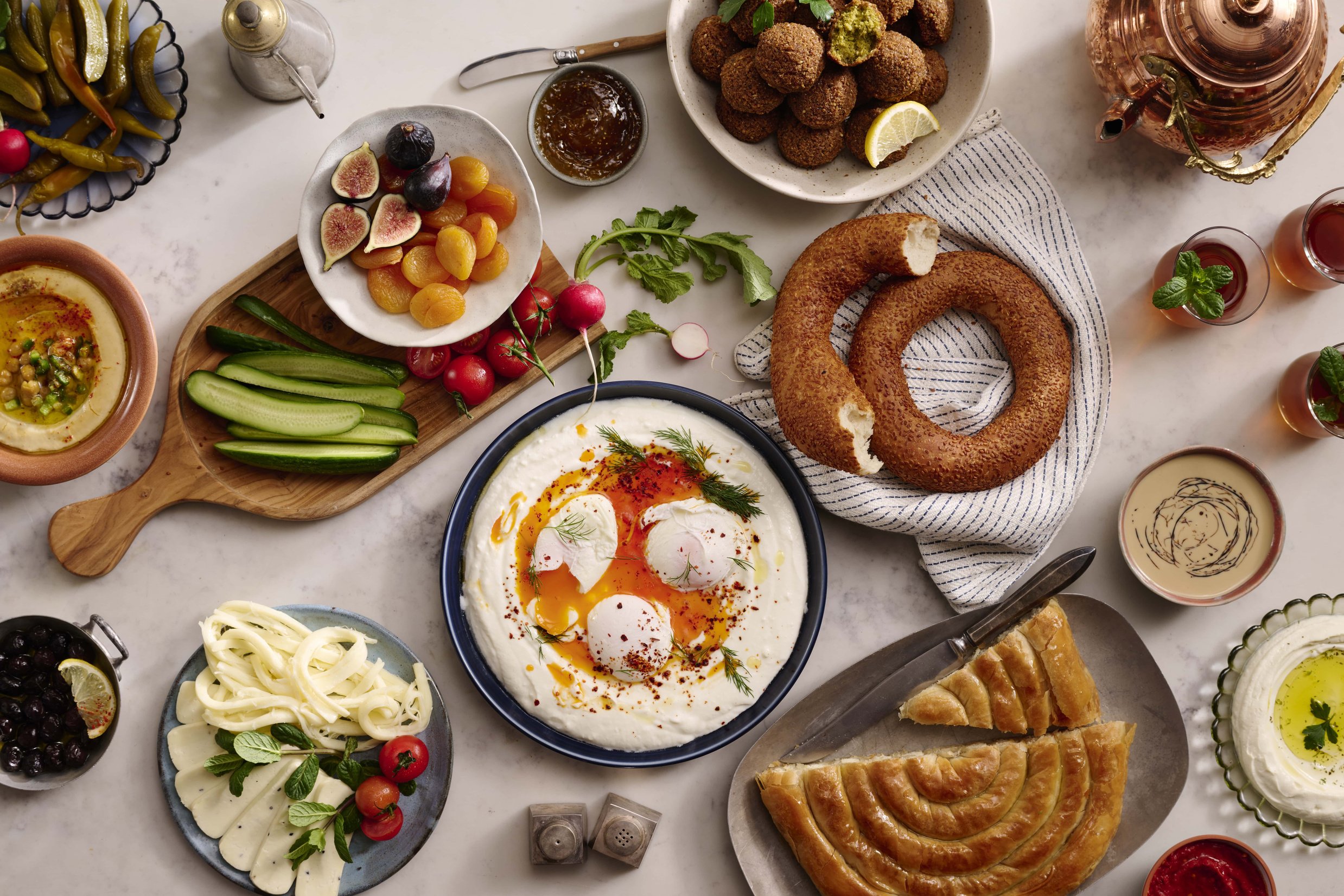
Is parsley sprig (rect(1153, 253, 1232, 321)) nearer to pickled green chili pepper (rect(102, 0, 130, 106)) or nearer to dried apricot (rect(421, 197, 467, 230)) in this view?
dried apricot (rect(421, 197, 467, 230))

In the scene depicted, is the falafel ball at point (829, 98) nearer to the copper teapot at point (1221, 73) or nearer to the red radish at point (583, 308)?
the copper teapot at point (1221, 73)

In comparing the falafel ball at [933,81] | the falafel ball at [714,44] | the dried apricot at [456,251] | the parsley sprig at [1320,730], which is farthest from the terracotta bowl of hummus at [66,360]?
the parsley sprig at [1320,730]

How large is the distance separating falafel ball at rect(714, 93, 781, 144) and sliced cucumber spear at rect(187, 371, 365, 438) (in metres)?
2.23

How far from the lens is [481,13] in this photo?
4.48 metres

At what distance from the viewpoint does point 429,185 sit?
396 centimetres

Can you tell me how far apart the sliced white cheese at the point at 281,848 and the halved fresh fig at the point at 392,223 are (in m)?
2.53

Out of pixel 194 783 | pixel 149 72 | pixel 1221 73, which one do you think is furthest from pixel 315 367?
pixel 1221 73

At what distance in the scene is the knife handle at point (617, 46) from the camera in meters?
4.39

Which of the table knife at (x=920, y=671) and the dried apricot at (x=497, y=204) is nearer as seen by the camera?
the dried apricot at (x=497, y=204)

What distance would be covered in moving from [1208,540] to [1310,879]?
1957 mm

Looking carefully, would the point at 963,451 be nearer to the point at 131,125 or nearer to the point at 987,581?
the point at 987,581

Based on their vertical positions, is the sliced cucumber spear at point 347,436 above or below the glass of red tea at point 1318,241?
below

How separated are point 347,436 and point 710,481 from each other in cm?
174

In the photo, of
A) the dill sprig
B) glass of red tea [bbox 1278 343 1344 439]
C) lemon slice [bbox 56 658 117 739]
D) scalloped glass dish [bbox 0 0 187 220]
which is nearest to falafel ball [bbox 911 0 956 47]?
the dill sprig
